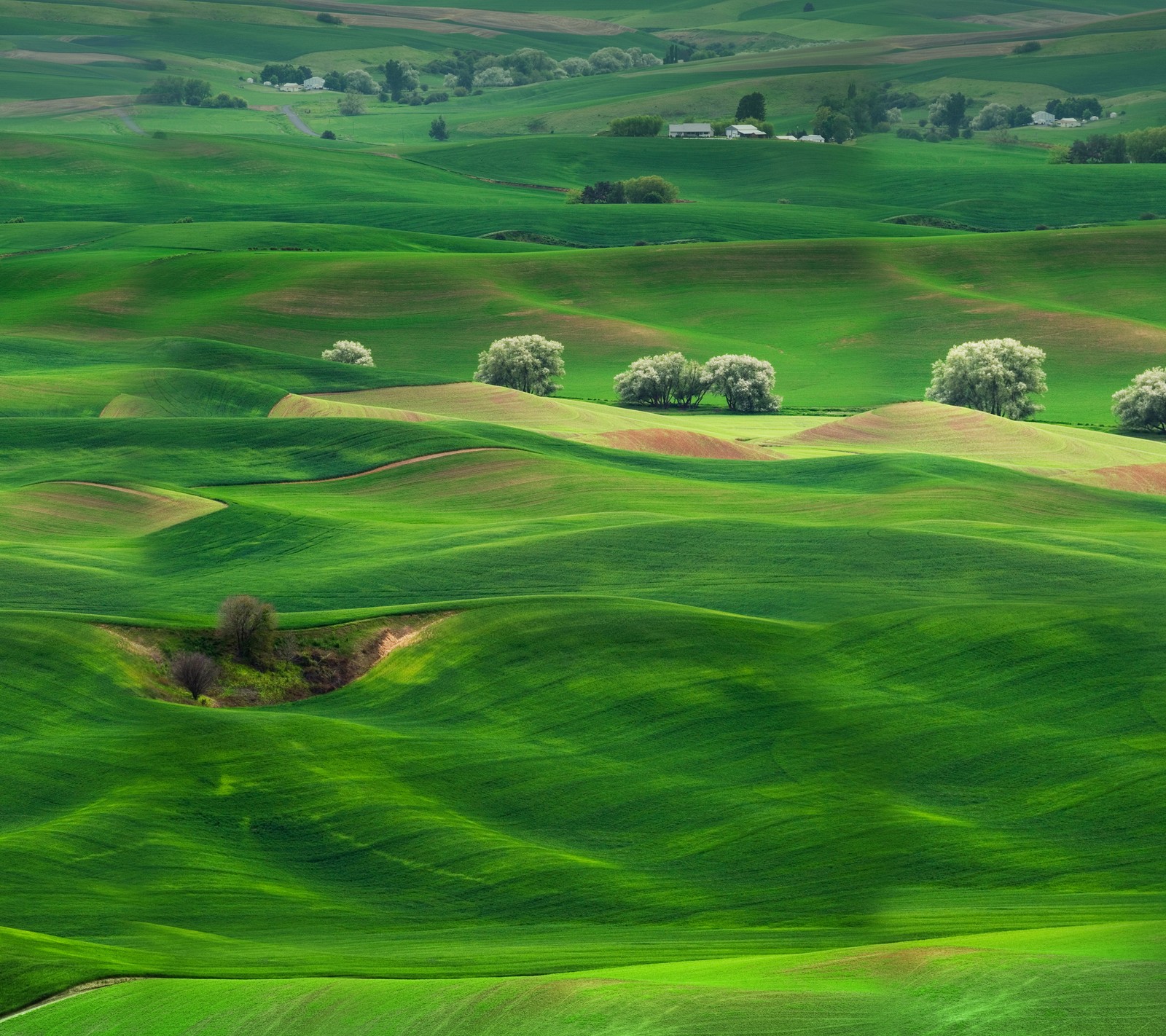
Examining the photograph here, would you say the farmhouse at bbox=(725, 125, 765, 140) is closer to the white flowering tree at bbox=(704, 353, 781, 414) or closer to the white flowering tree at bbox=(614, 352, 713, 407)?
the white flowering tree at bbox=(614, 352, 713, 407)

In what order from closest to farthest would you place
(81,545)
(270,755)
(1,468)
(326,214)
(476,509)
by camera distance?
(270,755) → (81,545) → (476,509) → (1,468) → (326,214)

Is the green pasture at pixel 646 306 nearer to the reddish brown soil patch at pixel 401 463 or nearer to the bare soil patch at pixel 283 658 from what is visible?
the reddish brown soil patch at pixel 401 463

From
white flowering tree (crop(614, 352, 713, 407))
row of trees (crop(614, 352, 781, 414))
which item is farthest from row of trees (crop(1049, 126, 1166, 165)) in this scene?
white flowering tree (crop(614, 352, 713, 407))

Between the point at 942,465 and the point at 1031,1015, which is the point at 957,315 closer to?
the point at 942,465

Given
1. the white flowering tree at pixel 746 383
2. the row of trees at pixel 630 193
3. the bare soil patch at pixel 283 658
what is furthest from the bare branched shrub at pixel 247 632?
the row of trees at pixel 630 193

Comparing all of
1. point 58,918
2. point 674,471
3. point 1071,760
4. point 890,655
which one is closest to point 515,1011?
point 58,918

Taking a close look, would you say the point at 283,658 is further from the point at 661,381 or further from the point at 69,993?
the point at 661,381

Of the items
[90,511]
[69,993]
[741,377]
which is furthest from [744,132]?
[69,993]
